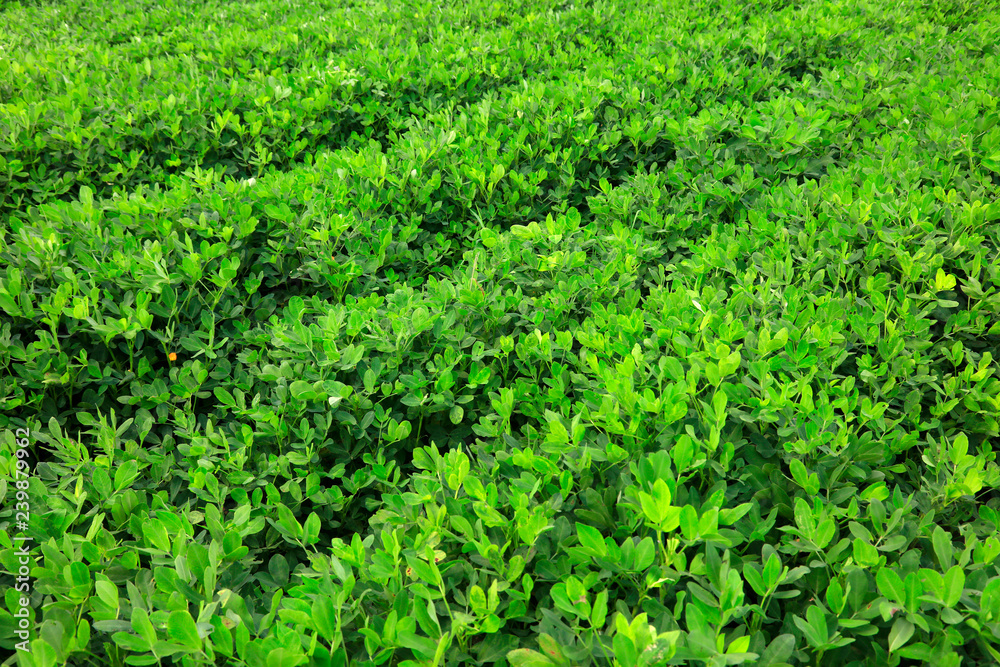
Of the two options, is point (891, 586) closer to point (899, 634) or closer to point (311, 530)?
point (899, 634)

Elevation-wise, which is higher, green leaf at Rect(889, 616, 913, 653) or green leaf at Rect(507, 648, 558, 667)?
green leaf at Rect(889, 616, 913, 653)

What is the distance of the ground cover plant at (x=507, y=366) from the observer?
4.33 ft

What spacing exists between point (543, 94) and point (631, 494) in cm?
312

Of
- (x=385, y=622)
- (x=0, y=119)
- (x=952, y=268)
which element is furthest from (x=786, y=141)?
(x=0, y=119)

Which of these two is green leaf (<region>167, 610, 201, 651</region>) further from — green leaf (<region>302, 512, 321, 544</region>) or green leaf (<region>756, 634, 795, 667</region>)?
green leaf (<region>756, 634, 795, 667</region>)

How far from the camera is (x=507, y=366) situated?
7.47 feet

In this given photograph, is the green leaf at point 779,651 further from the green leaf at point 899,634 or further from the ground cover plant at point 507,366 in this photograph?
the green leaf at point 899,634

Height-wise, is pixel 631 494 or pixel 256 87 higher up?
pixel 256 87

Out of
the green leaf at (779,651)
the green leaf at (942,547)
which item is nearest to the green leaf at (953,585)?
the green leaf at (942,547)

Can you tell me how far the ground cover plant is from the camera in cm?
132

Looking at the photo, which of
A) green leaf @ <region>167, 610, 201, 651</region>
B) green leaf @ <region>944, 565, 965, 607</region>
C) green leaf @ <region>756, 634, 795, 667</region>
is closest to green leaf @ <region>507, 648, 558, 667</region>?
green leaf @ <region>756, 634, 795, 667</region>

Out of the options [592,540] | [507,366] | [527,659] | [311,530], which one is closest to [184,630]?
[311,530]

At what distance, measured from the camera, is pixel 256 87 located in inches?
168

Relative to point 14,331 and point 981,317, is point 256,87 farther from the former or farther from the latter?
point 981,317
